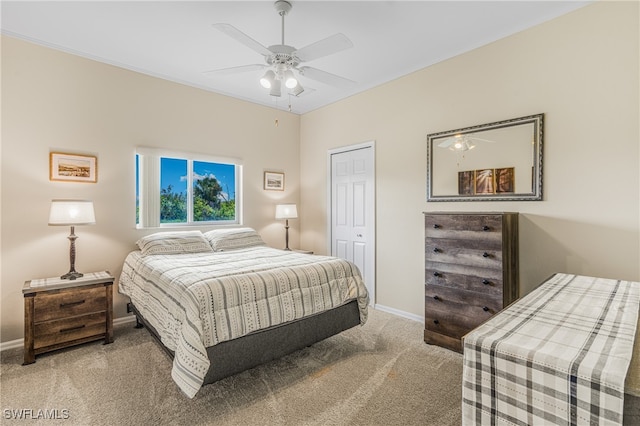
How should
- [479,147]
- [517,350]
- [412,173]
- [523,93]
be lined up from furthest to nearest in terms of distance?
[412,173]
[479,147]
[523,93]
[517,350]

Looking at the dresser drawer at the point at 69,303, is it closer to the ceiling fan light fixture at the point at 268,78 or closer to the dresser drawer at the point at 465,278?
the ceiling fan light fixture at the point at 268,78

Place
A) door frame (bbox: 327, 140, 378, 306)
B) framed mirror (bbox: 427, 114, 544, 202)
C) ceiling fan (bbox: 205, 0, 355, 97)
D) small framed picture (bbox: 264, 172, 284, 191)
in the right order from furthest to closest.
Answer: small framed picture (bbox: 264, 172, 284, 191), door frame (bbox: 327, 140, 378, 306), framed mirror (bbox: 427, 114, 544, 202), ceiling fan (bbox: 205, 0, 355, 97)

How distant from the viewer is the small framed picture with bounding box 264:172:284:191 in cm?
481

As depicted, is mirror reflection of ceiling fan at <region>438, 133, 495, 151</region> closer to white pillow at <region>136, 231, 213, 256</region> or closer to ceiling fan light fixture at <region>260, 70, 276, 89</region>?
ceiling fan light fixture at <region>260, 70, 276, 89</region>

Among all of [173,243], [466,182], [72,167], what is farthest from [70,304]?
[466,182]

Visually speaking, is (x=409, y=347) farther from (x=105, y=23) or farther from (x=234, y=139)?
(x=105, y=23)

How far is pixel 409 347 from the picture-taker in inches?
115

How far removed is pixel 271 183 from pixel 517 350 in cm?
429

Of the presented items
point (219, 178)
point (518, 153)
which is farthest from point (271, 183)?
point (518, 153)

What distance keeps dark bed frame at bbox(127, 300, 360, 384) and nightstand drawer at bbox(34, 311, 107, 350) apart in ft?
1.97

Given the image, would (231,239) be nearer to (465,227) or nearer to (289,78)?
(289,78)

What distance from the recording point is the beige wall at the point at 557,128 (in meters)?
2.33

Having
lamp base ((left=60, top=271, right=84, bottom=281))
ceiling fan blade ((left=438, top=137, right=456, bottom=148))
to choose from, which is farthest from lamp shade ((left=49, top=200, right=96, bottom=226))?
ceiling fan blade ((left=438, top=137, right=456, bottom=148))

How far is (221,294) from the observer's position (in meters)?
2.12
